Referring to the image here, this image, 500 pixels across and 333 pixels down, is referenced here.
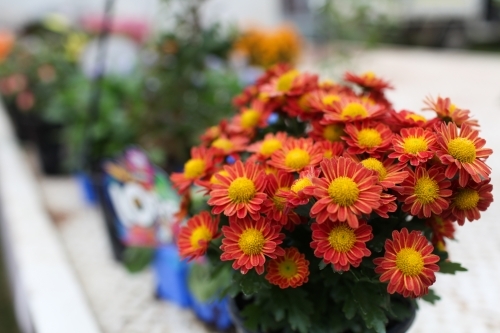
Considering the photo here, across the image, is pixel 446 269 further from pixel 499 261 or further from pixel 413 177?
pixel 499 261

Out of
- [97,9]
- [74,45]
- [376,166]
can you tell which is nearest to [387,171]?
[376,166]

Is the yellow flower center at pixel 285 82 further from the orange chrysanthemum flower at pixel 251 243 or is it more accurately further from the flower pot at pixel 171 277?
the flower pot at pixel 171 277

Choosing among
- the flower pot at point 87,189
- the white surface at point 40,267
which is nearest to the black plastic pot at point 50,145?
the white surface at point 40,267

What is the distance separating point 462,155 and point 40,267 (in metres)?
0.79

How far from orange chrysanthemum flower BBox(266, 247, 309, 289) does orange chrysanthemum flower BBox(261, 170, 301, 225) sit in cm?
3

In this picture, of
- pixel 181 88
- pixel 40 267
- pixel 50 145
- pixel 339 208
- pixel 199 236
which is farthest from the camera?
pixel 50 145

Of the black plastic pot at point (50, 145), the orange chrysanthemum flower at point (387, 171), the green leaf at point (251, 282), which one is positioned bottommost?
the black plastic pot at point (50, 145)

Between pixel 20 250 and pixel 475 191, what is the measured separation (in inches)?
35.4

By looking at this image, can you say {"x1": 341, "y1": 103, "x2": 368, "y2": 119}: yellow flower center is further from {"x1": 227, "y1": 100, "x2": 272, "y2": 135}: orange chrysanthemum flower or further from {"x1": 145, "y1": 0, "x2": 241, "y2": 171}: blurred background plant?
{"x1": 145, "y1": 0, "x2": 241, "y2": 171}: blurred background plant

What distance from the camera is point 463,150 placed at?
40 cm

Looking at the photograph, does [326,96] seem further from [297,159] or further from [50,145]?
[50,145]

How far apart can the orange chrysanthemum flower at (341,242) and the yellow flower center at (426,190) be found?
54mm

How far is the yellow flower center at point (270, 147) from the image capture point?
51 centimetres

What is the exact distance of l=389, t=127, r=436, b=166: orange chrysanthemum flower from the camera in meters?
0.41
